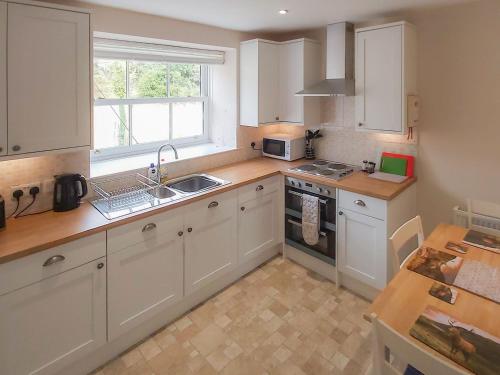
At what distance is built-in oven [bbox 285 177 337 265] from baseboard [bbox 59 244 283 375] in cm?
35

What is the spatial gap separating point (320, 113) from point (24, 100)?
102 inches

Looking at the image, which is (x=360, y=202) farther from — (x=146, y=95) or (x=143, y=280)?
(x=146, y=95)

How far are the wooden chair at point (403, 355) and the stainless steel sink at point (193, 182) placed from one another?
5.99ft

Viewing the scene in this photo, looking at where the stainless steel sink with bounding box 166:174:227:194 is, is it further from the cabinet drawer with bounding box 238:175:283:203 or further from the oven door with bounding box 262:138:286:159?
the oven door with bounding box 262:138:286:159

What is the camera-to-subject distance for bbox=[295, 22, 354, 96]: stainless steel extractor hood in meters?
2.77

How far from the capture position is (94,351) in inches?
76.1

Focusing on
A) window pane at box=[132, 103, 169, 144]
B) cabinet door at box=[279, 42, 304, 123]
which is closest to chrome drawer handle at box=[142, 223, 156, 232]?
window pane at box=[132, 103, 169, 144]

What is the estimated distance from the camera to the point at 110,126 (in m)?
2.79

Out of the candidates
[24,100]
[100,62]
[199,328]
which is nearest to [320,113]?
[100,62]

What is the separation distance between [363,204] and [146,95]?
218 centimetres

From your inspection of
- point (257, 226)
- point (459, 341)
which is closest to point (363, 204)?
point (257, 226)

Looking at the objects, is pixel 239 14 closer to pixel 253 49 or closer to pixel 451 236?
pixel 253 49

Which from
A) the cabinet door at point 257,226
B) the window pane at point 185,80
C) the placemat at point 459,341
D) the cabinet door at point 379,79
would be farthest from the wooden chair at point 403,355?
the window pane at point 185,80

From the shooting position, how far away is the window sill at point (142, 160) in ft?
8.29
